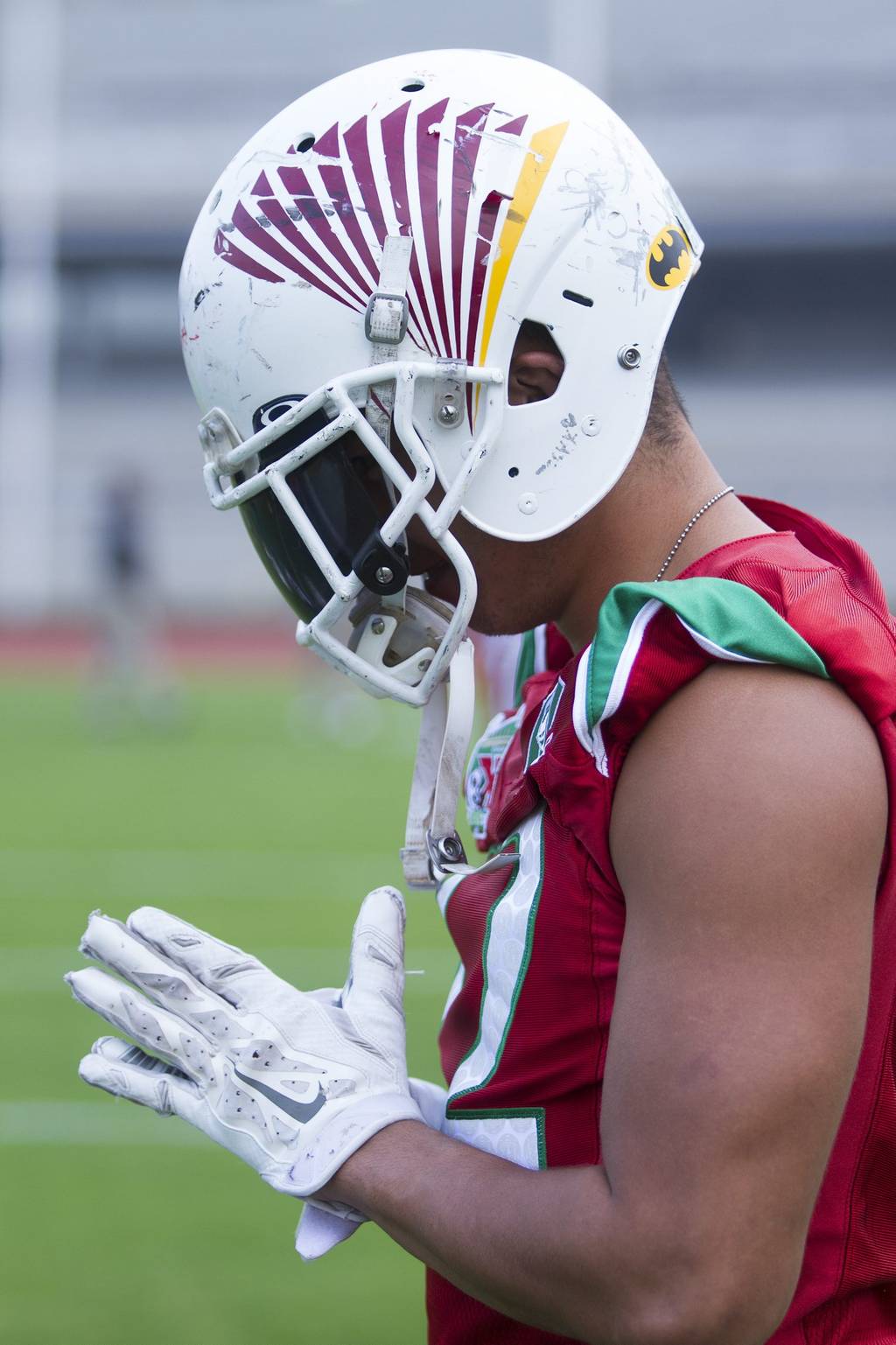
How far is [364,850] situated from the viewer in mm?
8703

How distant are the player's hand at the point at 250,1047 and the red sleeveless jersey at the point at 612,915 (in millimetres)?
131

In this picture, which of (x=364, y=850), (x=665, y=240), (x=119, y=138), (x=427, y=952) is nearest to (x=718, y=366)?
(x=119, y=138)

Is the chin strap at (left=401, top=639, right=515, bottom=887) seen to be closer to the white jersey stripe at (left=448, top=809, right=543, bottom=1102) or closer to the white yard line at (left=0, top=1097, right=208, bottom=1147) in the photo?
the white jersey stripe at (left=448, top=809, right=543, bottom=1102)

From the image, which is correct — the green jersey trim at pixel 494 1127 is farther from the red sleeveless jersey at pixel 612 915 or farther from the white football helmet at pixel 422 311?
the white football helmet at pixel 422 311

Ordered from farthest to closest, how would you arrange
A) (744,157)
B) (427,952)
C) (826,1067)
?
(744,157) < (427,952) < (826,1067)

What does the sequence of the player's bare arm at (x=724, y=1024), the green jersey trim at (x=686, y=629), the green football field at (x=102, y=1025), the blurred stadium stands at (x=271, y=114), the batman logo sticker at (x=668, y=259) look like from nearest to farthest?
the player's bare arm at (x=724, y=1024), the green jersey trim at (x=686, y=629), the batman logo sticker at (x=668, y=259), the green football field at (x=102, y=1025), the blurred stadium stands at (x=271, y=114)

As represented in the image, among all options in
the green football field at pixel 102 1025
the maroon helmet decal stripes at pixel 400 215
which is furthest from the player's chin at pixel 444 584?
the green football field at pixel 102 1025

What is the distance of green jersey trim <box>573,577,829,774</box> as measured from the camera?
1.46 metres

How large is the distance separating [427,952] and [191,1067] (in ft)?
15.1

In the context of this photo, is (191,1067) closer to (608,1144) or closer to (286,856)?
(608,1144)

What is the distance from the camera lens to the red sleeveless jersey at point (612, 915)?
1.48 m

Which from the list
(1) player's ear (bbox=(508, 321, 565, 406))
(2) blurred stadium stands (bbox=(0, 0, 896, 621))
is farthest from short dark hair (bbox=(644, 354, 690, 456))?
(2) blurred stadium stands (bbox=(0, 0, 896, 621))

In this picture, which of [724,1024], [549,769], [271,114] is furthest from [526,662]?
[271,114]

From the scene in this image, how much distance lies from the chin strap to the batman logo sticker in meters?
0.49
